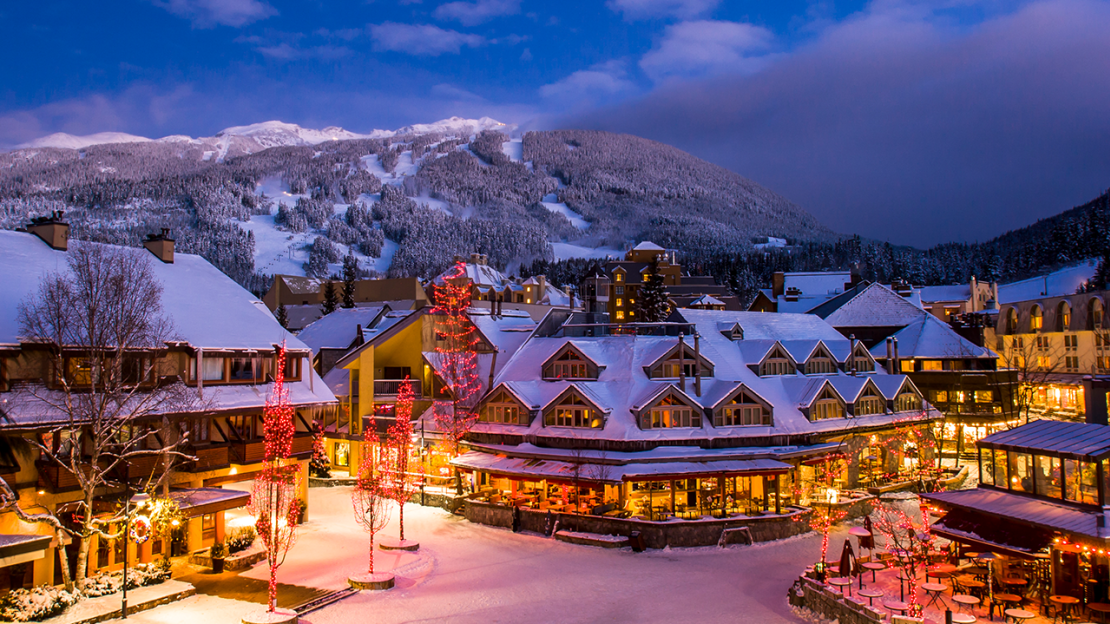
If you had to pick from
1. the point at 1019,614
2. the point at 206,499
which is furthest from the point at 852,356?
the point at 206,499

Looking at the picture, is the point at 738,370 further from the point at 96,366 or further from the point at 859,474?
the point at 96,366

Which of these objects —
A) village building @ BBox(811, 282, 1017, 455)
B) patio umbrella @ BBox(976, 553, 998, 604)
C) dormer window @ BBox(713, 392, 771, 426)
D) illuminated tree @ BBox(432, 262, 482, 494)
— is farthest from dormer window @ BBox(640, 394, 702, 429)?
village building @ BBox(811, 282, 1017, 455)

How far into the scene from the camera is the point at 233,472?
30.9 meters

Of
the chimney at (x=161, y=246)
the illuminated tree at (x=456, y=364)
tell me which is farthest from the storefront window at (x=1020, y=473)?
the chimney at (x=161, y=246)

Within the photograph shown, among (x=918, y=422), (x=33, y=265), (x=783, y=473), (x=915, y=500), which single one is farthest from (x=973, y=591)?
(x=33, y=265)

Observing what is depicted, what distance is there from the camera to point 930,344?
2192 inches

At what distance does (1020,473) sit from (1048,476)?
42.2 inches

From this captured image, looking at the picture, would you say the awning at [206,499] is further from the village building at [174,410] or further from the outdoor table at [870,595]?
the outdoor table at [870,595]

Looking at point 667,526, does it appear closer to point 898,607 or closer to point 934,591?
point 934,591

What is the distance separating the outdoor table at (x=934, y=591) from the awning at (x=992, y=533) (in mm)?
1846

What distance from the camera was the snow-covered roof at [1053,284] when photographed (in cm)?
12688

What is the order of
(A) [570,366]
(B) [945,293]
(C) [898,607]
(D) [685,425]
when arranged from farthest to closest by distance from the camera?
1. (B) [945,293]
2. (A) [570,366]
3. (D) [685,425]
4. (C) [898,607]

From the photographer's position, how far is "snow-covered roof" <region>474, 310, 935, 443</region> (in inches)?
1460

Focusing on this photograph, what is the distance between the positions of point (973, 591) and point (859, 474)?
2107 cm
